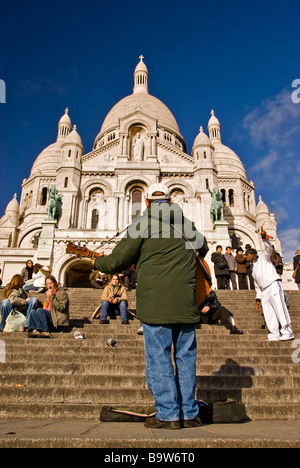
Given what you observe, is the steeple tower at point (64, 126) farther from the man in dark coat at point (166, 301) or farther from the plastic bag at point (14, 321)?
the man in dark coat at point (166, 301)

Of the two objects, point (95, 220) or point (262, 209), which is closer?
point (95, 220)

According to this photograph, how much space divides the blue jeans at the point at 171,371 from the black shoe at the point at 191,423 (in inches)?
1.3

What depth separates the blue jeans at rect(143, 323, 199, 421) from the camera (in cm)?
275

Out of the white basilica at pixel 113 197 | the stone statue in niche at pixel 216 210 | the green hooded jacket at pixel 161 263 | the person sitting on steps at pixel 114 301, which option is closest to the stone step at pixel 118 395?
the green hooded jacket at pixel 161 263

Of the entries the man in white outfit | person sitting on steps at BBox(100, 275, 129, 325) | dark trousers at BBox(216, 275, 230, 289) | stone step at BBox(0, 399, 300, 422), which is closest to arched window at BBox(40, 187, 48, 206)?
dark trousers at BBox(216, 275, 230, 289)

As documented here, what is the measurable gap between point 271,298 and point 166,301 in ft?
14.6

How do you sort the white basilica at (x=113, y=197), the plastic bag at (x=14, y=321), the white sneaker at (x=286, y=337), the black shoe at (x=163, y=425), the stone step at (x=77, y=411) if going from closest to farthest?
the black shoe at (x=163, y=425)
the stone step at (x=77, y=411)
the white sneaker at (x=286, y=337)
the plastic bag at (x=14, y=321)
the white basilica at (x=113, y=197)

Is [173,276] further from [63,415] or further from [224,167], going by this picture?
[224,167]

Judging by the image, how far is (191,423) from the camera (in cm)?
275

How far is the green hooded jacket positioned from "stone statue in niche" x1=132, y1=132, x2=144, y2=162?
2492 centimetres

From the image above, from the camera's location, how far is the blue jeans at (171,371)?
2.75 metres

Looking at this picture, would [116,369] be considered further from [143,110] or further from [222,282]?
[143,110]

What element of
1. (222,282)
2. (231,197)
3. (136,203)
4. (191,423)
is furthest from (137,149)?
(191,423)

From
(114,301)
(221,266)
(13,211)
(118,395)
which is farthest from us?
(13,211)
